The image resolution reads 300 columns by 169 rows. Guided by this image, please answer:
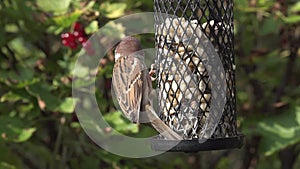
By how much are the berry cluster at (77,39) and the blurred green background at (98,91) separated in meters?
0.05

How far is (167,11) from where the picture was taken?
3461 millimetres

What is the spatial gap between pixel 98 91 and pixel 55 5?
66cm

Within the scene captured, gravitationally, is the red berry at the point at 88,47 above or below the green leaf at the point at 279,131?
above

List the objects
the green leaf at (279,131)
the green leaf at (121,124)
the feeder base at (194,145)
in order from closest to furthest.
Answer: the feeder base at (194,145) → the green leaf at (121,124) → the green leaf at (279,131)

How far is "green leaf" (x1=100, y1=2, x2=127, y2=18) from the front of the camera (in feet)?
13.9

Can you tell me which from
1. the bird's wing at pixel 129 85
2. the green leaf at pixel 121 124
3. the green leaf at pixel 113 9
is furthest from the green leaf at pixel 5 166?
the bird's wing at pixel 129 85

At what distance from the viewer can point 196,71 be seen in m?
3.41

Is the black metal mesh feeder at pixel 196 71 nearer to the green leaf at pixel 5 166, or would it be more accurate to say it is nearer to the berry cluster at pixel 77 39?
the berry cluster at pixel 77 39

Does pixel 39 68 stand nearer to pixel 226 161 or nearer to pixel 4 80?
pixel 4 80

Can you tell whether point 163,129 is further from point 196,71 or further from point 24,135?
point 24,135

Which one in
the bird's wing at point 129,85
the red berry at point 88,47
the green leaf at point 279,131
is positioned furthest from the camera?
the green leaf at point 279,131

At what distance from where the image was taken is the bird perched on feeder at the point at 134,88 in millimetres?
3270

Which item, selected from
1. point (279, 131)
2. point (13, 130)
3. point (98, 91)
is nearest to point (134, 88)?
point (13, 130)

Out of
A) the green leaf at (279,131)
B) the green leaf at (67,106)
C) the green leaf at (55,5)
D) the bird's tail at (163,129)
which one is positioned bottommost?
the green leaf at (279,131)
